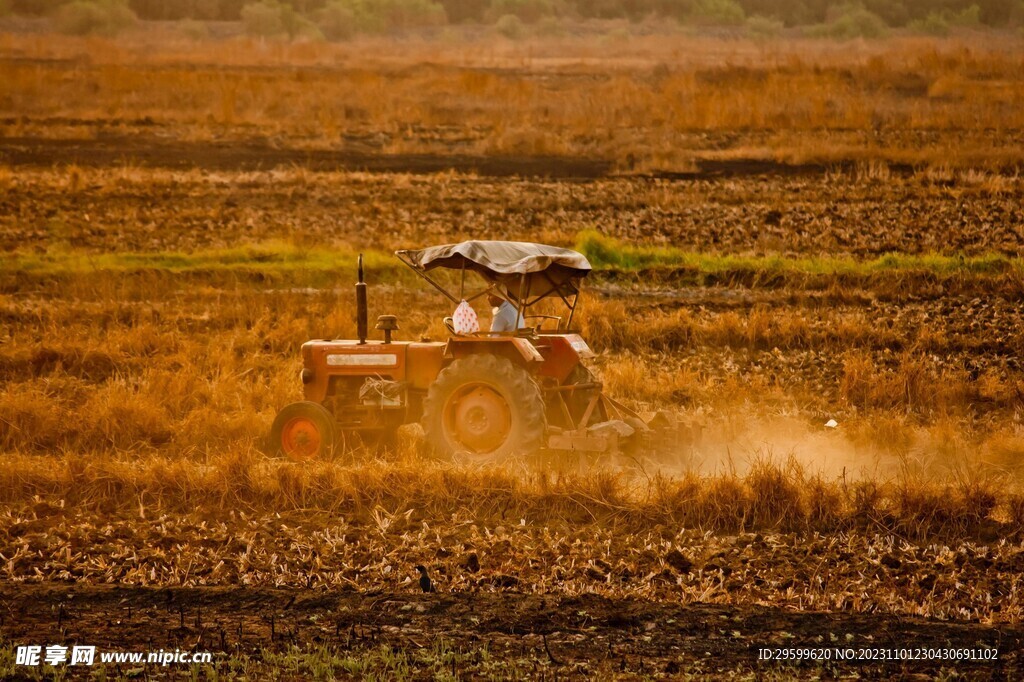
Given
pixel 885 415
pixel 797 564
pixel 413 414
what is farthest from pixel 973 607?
pixel 885 415

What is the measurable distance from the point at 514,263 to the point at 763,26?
42643mm

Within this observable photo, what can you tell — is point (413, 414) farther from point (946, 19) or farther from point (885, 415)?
point (946, 19)

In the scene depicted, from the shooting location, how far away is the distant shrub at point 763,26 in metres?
49.3

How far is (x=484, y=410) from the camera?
34.2 feet

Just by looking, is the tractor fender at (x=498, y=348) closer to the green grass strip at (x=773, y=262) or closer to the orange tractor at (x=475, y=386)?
the orange tractor at (x=475, y=386)

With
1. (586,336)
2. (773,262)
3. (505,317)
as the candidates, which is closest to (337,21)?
(773,262)

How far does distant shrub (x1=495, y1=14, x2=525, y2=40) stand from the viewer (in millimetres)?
52469

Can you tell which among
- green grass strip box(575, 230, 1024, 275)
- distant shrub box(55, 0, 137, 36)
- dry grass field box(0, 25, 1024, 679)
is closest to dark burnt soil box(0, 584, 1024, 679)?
dry grass field box(0, 25, 1024, 679)

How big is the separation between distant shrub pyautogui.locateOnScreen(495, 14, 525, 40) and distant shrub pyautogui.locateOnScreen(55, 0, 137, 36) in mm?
14438

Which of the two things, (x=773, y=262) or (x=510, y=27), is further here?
(x=510, y=27)

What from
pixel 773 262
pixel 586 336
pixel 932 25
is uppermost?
pixel 932 25

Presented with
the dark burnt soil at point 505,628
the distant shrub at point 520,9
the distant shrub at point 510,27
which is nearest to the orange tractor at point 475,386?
the dark burnt soil at point 505,628

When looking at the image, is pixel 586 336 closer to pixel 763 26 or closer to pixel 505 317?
pixel 505 317

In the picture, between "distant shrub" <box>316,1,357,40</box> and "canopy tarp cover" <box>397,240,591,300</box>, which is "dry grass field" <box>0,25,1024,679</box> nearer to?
"canopy tarp cover" <box>397,240,591,300</box>
